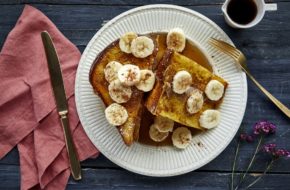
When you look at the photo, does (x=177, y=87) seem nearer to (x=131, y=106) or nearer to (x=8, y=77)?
(x=131, y=106)

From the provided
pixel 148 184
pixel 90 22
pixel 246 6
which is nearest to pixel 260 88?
pixel 246 6

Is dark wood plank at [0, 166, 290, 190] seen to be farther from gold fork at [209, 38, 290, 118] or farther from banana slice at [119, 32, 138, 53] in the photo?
banana slice at [119, 32, 138, 53]

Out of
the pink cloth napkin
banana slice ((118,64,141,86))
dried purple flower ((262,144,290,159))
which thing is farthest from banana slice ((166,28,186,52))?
dried purple flower ((262,144,290,159))

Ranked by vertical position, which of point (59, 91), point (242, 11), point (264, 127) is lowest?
point (59, 91)

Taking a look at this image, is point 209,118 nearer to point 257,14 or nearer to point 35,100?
point 257,14

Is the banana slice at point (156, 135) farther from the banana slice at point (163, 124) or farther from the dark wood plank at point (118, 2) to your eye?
the dark wood plank at point (118, 2)

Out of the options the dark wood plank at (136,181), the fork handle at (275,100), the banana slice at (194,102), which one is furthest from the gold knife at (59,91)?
the fork handle at (275,100)

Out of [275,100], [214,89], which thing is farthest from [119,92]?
[275,100]
